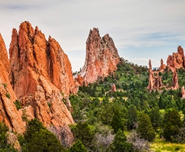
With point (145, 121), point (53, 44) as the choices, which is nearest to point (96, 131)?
point (145, 121)

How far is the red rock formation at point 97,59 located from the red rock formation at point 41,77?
161 feet

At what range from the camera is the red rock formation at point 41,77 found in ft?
159

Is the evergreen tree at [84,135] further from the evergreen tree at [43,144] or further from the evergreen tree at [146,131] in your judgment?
the evergreen tree at [146,131]

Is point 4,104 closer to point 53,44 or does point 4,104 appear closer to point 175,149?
point 175,149

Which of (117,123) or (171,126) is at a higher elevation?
(117,123)

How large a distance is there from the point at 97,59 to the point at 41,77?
77.4 metres

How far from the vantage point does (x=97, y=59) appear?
453ft

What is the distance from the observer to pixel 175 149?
153ft

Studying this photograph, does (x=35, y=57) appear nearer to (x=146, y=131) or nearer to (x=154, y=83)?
(x=146, y=131)

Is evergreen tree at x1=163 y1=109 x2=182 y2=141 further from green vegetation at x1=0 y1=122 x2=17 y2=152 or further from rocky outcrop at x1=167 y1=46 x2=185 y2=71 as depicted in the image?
rocky outcrop at x1=167 y1=46 x2=185 y2=71

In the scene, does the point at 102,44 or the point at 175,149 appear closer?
the point at 175,149

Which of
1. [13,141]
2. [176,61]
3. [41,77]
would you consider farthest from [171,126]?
[176,61]

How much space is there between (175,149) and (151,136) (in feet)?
17.1

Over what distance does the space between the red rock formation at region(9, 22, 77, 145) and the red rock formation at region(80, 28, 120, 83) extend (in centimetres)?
4907
